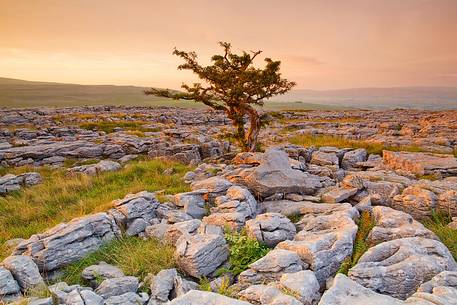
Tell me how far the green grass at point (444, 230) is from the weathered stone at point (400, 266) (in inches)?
50.6

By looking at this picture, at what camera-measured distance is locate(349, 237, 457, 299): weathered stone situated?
634cm

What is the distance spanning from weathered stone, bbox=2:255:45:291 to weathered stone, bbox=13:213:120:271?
565mm

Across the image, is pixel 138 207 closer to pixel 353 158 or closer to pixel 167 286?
pixel 167 286

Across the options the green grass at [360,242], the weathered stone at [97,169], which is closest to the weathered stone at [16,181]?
the weathered stone at [97,169]

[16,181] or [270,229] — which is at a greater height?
[270,229]

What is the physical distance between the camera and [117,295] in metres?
7.03

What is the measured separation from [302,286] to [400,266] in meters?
2.15

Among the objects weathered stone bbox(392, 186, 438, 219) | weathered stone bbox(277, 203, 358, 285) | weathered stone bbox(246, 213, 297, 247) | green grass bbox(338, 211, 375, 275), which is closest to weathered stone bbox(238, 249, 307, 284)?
weathered stone bbox(277, 203, 358, 285)

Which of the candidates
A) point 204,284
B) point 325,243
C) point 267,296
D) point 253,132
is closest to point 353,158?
point 253,132

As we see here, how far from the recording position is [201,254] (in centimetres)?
800

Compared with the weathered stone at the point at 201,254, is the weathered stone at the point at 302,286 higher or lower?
higher

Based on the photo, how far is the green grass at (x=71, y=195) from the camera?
12.8 metres

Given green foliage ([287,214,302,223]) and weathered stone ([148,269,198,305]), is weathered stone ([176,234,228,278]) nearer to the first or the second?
weathered stone ([148,269,198,305])

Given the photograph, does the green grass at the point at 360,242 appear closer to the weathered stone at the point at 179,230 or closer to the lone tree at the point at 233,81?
→ the weathered stone at the point at 179,230
